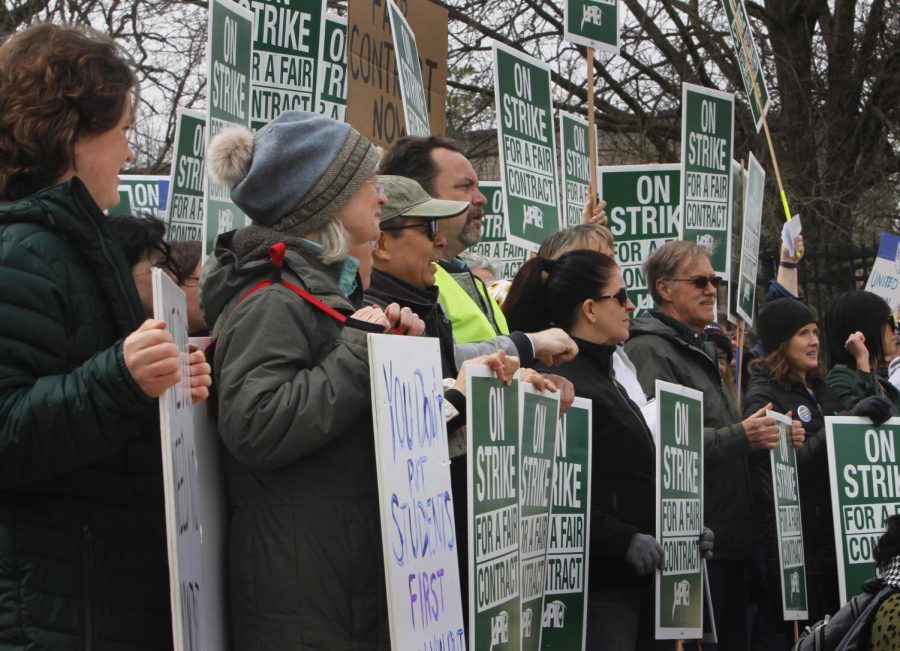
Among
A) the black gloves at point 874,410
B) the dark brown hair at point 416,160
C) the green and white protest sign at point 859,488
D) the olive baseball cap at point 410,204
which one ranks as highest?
the dark brown hair at point 416,160

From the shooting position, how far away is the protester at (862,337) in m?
6.84

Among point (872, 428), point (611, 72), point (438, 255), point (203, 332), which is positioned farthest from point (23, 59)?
point (611, 72)

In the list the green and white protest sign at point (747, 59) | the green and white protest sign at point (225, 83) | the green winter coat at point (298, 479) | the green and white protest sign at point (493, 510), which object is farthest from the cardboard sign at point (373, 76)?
the green and white protest sign at point (747, 59)

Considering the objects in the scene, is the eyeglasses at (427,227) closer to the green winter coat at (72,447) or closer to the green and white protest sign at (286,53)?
the green winter coat at (72,447)

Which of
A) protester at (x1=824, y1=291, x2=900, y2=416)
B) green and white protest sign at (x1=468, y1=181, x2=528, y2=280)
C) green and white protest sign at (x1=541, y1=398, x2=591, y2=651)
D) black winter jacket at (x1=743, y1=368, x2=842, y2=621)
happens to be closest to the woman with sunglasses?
green and white protest sign at (x1=541, y1=398, x2=591, y2=651)

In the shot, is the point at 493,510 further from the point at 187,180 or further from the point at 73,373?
the point at 187,180

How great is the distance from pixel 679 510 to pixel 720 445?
63cm

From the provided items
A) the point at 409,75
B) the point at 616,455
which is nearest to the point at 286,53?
the point at 409,75

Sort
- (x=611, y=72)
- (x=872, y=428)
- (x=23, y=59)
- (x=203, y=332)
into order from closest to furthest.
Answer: (x=23, y=59) → (x=203, y=332) → (x=872, y=428) → (x=611, y=72)

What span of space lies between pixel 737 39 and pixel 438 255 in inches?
233

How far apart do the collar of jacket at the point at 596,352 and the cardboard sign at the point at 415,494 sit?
1618 mm

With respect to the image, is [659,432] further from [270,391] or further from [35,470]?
[35,470]

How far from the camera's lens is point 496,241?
8570mm

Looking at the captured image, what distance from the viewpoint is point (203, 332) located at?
4.27 m
